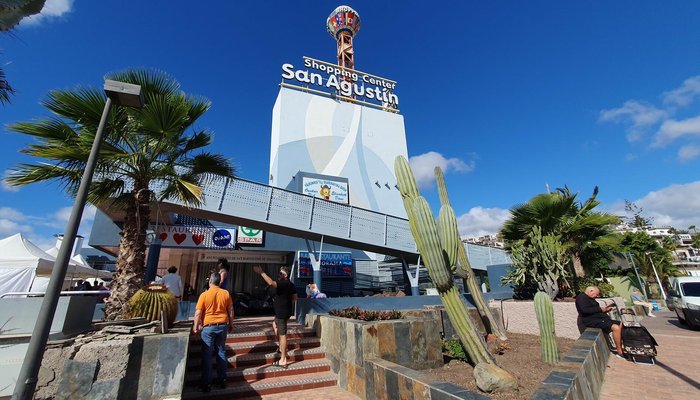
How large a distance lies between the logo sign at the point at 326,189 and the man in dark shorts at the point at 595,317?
49.4 ft

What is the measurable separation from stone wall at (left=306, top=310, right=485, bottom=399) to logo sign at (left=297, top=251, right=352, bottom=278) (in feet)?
31.4

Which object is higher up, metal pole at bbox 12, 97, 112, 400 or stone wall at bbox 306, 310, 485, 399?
metal pole at bbox 12, 97, 112, 400

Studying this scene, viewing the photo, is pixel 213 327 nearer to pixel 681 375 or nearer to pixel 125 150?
pixel 125 150

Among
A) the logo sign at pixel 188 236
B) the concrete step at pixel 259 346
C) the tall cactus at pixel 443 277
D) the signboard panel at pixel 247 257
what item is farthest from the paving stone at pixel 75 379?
the signboard panel at pixel 247 257

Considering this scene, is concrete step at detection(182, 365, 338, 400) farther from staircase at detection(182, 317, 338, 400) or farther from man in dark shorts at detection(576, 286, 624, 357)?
man in dark shorts at detection(576, 286, 624, 357)

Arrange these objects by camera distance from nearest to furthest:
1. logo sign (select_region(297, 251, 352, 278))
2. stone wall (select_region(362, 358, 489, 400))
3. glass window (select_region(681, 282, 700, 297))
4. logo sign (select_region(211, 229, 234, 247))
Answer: stone wall (select_region(362, 358, 489, 400))
glass window (select_region(681, 282, 700, 297))
logo sign (select_region(211, 229, 234, 247))
logo sign (select_region(297, 251, 352, 278))

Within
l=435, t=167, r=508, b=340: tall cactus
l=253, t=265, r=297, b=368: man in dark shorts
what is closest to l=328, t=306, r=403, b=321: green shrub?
l=253, t=265, r=297, b=368: man in dark shorts

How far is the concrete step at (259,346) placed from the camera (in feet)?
18.9

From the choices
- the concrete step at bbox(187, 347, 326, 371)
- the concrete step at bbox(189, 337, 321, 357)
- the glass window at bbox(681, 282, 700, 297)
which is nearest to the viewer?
the concrete step at bbox(187, 347, 326, 371)

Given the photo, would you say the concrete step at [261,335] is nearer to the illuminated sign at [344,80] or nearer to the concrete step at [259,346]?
the concrete step at [259,346]

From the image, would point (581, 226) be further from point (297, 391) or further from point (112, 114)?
point (112, 114)

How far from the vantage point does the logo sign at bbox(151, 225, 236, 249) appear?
12.3 metres

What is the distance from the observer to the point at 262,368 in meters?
5.42

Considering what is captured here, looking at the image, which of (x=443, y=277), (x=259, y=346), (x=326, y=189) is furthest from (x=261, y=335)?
(x=326, y=189)
